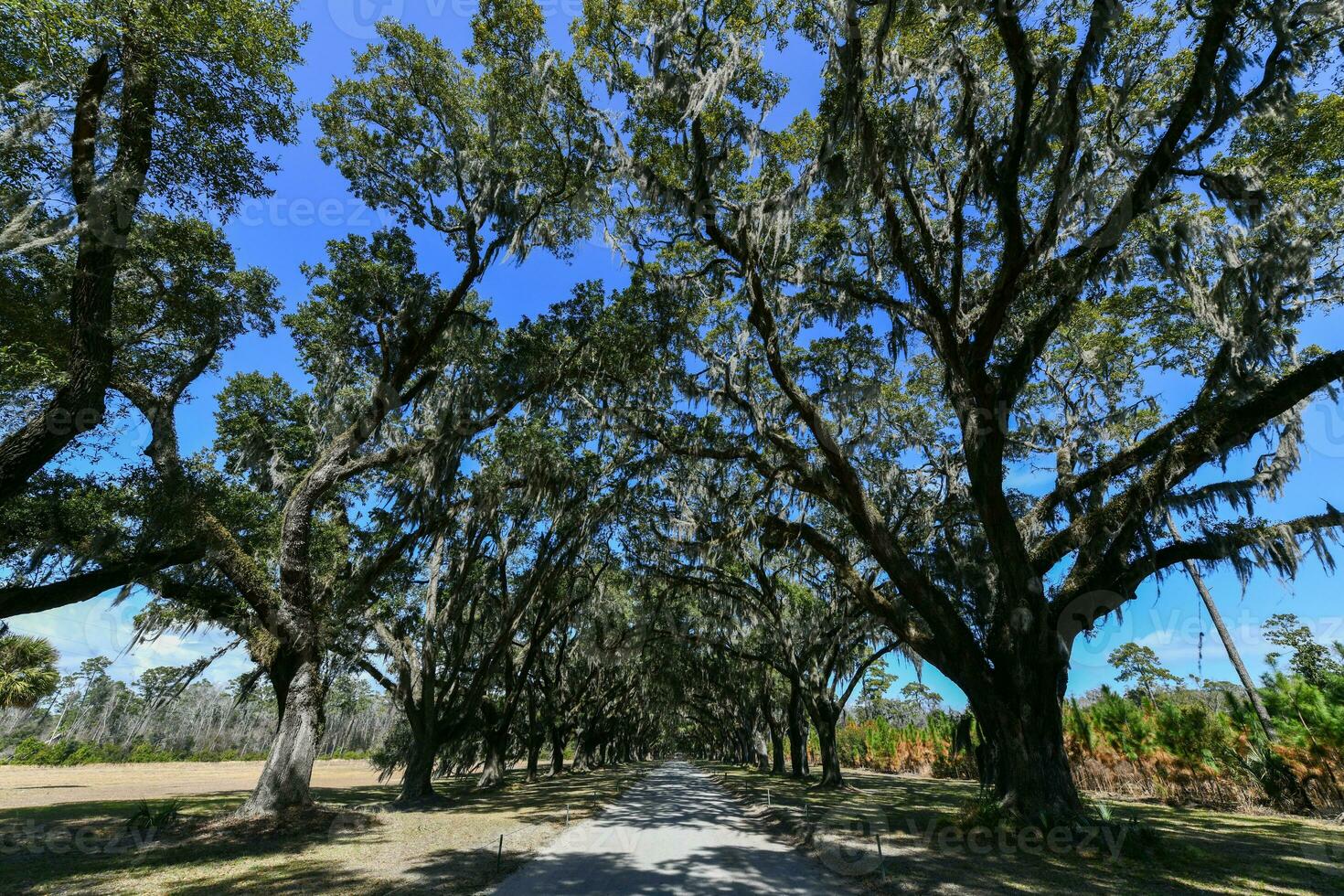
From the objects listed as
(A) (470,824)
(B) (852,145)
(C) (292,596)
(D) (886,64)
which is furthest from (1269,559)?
(C) (292,596)

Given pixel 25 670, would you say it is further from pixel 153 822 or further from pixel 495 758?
pixel 495 758

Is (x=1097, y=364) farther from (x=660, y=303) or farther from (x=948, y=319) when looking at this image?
(x=660, y=303)

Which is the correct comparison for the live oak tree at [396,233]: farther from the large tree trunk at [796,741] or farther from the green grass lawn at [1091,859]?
the large tree trunk at [796,741]

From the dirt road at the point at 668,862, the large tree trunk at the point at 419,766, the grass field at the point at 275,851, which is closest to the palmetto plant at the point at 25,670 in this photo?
the grass field at the point at 275,851

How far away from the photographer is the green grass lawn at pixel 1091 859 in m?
5.82

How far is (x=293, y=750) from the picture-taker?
9961 mm

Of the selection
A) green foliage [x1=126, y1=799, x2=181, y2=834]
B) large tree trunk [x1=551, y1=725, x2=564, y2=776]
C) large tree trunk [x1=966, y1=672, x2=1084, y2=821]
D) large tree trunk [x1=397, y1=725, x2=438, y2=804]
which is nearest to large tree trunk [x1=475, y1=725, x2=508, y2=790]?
large tree trunk [x1=397, y1=725, x2=438, y2=804]

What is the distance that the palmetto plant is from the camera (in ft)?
47.0

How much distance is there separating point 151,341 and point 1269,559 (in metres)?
18.6
